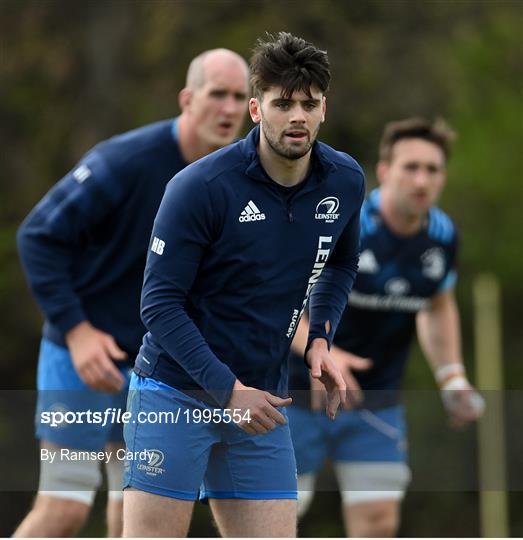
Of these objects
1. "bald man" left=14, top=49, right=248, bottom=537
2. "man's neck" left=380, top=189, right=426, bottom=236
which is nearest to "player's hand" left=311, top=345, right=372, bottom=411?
"man's neck" left=380, top=189, right=426, bottom=236

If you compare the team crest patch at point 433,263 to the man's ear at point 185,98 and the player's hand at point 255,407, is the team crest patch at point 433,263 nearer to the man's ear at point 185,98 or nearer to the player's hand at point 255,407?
the man's ear at point 185,98

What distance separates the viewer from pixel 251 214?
444cm

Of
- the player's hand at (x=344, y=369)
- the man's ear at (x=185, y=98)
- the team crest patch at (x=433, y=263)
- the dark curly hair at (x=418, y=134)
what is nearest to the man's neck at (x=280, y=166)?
the man's ear at (x=185, y=98)

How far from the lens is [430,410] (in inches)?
617

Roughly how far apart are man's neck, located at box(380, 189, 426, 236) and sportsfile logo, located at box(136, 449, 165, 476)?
10.6 feet

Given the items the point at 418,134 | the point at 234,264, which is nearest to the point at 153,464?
the point at 234,264

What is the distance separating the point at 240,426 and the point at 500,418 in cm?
967

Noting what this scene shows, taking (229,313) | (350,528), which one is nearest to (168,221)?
(229,313)

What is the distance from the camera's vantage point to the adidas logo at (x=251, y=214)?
4426mm

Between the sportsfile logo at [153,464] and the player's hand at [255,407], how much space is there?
0.34 m

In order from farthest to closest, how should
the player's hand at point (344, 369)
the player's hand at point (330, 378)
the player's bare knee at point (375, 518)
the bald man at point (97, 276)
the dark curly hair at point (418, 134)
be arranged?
the dark curly hair at point (418, 134)
the player's bare knee at point (375, 518)
the player's hand at point (344, 369)
the bald man at point (97, 276)
the player's hand at point (330, 378)

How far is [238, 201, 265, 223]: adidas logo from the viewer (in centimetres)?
443

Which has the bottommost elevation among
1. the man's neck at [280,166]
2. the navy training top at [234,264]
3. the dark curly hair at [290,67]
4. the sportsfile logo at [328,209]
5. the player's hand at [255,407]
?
the player's hand at [255,407]

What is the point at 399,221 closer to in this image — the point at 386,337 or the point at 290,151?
the point at 386,337
